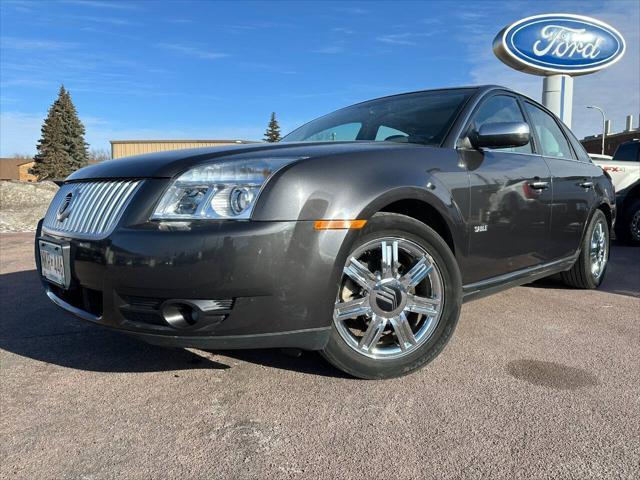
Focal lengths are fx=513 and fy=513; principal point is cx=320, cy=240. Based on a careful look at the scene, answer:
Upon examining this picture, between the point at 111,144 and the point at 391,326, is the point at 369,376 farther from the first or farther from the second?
the point at 111,144

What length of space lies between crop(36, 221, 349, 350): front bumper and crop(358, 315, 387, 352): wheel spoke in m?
0.28

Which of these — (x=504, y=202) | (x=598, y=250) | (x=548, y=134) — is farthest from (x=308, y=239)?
(x=598, y=250)

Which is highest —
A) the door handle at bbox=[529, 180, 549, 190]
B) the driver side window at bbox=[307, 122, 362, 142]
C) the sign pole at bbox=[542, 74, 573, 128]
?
the sign pole at bbox=[542, 74, 573, 128]

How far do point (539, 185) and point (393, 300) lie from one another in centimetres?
160

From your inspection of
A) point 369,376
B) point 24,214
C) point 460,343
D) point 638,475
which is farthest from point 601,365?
point 24,214

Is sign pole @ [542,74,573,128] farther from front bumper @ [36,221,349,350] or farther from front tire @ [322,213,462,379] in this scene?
front bumper @ [36,221,349,350]

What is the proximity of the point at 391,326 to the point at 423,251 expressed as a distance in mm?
406

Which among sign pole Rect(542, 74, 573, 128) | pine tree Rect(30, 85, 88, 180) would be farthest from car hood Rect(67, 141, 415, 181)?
pine tree Rect(30, 85, 88, 180)

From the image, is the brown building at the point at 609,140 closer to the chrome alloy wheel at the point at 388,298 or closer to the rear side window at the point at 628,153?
the rear side window at the point at 628,153

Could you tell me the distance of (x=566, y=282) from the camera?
4613 millimetres

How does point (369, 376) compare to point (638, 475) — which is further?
point (369, 376)

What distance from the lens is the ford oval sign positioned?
37.7 feet

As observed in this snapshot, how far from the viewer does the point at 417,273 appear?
2549 mm

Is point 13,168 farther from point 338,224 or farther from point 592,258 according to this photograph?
point 338,224
